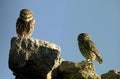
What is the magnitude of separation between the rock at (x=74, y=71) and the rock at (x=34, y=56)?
2.07 ft

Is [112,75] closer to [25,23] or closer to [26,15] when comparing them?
[25,23]

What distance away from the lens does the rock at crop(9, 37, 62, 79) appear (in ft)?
38.2

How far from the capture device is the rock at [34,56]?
11.6m

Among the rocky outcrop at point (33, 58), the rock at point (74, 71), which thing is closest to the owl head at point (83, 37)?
the rock at point (74, 71)

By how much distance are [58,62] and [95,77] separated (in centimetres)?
116

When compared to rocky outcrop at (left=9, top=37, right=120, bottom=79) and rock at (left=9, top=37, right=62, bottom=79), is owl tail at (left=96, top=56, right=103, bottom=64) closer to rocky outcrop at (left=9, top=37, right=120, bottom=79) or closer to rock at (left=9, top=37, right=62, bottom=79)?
rocky outcrop at (left=9, top=37, right=120, bottom=79)

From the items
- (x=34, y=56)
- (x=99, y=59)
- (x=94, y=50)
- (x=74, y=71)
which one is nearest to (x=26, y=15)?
(x=34, y=56)

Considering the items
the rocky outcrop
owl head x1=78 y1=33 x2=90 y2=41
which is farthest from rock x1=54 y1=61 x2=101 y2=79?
owl head x1=78 y1=33 x2=90 y2=41

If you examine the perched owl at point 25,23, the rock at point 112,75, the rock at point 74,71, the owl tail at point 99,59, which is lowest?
the owl tail at point 99,59

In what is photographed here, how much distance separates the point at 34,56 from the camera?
11.7 meters

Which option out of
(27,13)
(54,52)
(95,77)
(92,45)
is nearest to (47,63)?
(54,52)

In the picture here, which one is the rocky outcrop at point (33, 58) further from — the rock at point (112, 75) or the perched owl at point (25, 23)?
the perched owl at point (25, 23)

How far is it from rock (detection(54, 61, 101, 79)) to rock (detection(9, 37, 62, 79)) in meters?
0.63

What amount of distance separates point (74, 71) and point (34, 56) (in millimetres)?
1414
